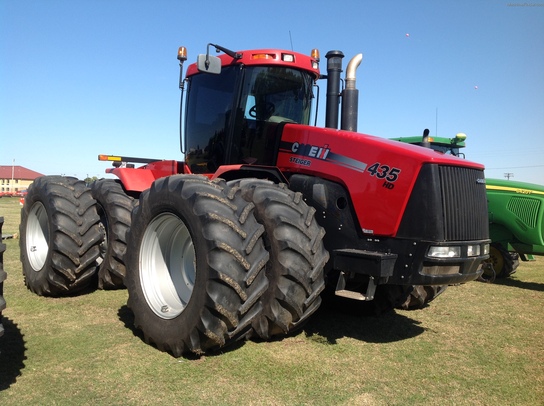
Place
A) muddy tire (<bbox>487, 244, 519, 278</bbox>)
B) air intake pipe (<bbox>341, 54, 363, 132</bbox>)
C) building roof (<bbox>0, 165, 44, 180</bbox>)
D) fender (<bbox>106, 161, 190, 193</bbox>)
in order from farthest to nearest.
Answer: building roof (<bbox>0, 165, 44, 180</bbox>)
muddy tire (<bbox>487, 244, 519, 278</bbox>)
fender (<bbox>106, 161, 190, 193</bbox>)
air intake pipe (<bbox>341, 54, 363, 132</bbox>)

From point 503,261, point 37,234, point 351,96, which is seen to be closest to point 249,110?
point 351,96

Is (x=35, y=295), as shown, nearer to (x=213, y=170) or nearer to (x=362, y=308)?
(x=213, y=170)

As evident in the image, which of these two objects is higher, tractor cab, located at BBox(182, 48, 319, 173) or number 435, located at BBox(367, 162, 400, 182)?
tractor cab, located at BBox(182, 48, 319, 173)

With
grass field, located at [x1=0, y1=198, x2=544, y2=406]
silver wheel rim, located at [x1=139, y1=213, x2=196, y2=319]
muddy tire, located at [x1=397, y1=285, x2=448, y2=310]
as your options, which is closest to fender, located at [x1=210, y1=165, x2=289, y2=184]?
silver wheel rim, located at [x1=139, y1=213, x2=196, y2=319]

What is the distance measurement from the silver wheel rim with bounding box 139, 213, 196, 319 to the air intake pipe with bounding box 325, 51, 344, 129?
2.04 metres

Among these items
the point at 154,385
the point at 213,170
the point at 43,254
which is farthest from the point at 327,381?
the point at 43,254

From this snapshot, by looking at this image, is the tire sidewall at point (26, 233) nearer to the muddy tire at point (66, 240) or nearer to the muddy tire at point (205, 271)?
the muddy tire at point (66, 240)

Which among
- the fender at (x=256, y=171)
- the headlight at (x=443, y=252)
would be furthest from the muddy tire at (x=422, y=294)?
the fender at (x=256, y=171)

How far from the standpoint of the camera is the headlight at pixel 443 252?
358cm

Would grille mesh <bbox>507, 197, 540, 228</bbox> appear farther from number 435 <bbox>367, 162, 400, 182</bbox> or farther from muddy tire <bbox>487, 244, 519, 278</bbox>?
number 435 <bbox>367, 162, 400, 182</bbox>

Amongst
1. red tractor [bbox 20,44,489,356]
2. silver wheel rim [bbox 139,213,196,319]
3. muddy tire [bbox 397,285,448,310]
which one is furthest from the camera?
muddy tire [bbox 397,285,448,310]

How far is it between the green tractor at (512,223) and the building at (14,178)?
74.3m

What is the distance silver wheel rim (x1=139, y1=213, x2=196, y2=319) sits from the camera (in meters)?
4.12

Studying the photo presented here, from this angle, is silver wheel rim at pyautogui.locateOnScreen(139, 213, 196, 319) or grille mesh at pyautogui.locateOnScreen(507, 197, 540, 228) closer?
silver wheel rim at pyautogui.locateOnScreen(139, 213, 196, 319)
